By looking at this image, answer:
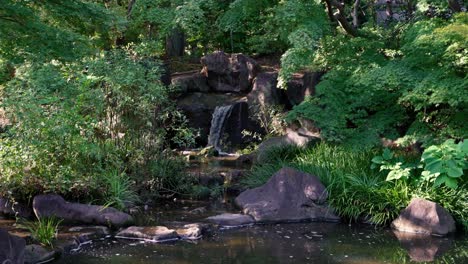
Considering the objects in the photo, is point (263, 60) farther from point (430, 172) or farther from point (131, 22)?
point (430, 172)

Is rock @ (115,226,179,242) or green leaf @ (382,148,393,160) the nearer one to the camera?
rock @ (115,226,179,242)

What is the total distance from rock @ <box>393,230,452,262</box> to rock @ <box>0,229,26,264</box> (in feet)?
17.0

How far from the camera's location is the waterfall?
16406mm

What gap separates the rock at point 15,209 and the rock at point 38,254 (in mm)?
1795

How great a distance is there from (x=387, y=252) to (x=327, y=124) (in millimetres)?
3073

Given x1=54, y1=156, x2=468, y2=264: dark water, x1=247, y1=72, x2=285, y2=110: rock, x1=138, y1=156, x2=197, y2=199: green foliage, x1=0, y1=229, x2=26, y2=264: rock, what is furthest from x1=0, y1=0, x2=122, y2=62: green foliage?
x1=247, y1=72, x2=285, y2=110: rock

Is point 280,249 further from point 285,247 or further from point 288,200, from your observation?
point 288,200

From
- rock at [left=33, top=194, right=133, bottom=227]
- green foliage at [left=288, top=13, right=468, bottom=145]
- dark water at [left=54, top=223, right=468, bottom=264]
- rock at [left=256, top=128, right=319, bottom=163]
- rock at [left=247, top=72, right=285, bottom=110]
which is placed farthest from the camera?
rock at [left=247, top=72, right=285, bottom=110]

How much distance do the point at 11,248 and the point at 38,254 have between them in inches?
23.4

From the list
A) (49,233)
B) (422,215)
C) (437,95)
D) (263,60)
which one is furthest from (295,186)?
(263,60)

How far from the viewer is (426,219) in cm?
955

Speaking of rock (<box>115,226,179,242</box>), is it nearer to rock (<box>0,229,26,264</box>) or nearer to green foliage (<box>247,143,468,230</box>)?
rock (<box>0,229,26,264</box>)

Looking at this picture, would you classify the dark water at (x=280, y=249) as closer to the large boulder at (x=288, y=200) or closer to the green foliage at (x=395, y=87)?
the large boulder at (x=288, y=200)

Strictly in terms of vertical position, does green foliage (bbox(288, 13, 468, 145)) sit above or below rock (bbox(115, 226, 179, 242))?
above
